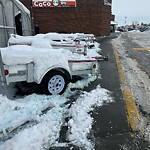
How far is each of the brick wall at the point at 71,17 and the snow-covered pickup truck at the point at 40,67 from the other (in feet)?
62.9

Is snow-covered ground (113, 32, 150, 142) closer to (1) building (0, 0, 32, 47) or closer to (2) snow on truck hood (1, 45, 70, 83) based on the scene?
(2) snow on truck hood (1, 45, 70, 83)

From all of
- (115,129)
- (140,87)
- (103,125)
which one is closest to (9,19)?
(140,87)

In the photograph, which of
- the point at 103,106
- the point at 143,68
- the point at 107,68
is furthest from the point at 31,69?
the point at 143,68

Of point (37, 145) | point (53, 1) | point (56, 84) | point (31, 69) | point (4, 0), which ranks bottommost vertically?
point (37, 145)

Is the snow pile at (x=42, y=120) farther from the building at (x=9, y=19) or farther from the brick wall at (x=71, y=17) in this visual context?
the brick wall at (x=71, y=17)

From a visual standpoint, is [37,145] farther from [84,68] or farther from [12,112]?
[84,68]

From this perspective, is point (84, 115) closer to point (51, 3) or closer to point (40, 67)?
point (40, 67)

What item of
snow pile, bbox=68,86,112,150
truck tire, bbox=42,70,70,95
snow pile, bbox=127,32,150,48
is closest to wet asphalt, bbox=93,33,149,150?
snow pile, bbox=68,86,112,150

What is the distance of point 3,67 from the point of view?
4.25m

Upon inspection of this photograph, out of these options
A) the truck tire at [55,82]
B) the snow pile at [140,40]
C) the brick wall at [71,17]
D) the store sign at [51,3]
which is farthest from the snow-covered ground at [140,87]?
the store sign at [51,3]

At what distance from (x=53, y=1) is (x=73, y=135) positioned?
21.7 meters

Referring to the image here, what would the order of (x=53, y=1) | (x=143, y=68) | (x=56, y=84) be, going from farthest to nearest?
(x=53, y=1)
(x=143, y=68)
(x=56, y=84)

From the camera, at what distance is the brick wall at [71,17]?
23.4 meters

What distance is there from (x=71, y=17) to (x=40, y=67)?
20.1 metres
